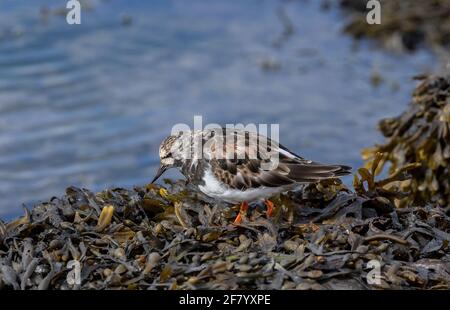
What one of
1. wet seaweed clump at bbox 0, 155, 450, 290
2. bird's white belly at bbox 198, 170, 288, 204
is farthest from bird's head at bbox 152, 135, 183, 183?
bird's white belly at bbox 198, 170, 288, 204

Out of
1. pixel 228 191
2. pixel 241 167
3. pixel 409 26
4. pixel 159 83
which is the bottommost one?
pixel 228 191

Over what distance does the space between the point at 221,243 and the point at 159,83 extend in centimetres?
600

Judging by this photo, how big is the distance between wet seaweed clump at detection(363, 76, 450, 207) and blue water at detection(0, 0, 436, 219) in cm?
207

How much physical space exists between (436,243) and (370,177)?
0.68 m

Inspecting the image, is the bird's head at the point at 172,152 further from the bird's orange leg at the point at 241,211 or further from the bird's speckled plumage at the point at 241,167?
the bird's orange leg at the point at 241,211

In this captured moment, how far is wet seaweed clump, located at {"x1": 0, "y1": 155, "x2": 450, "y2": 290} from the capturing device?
3.73 m

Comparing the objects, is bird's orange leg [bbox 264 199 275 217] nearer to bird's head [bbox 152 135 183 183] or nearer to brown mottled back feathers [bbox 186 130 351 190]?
brown mottled back feathers [bbox 186 130 351 190]

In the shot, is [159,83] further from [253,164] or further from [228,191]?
[228,191]

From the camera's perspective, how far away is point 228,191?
446 cm

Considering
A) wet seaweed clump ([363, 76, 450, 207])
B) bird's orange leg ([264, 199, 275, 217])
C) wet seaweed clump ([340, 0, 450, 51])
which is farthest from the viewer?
wet seaweed clump ([340, 0, 450, 51])

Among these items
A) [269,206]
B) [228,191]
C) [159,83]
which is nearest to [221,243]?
[228,191]

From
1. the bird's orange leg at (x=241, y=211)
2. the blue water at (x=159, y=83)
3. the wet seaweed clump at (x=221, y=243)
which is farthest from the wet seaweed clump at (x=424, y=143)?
the blue water at (x=159, y=83)
